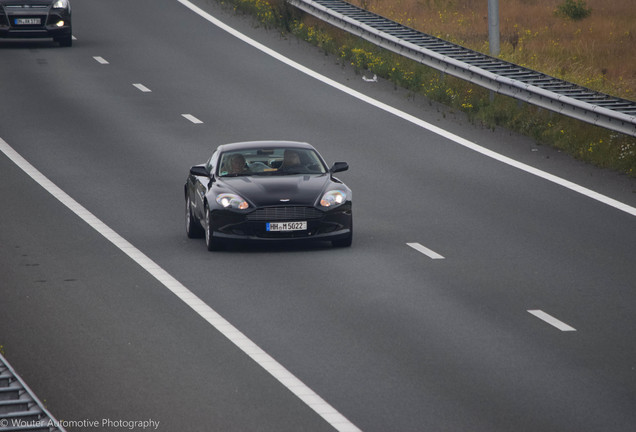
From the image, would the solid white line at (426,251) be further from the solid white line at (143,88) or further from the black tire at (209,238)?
the solid white line at (143,88)

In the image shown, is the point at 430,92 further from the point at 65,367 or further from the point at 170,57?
the point at 65,367

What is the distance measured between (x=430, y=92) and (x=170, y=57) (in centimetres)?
850

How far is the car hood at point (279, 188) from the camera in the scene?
55.0ft

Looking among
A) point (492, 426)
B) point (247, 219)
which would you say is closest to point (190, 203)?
point (247, 219)

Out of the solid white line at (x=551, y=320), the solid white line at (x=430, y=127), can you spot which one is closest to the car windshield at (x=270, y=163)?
the solid white line at (x=430, y=127)

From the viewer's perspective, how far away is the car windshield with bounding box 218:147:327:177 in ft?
58.4

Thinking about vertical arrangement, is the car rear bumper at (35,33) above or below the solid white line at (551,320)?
below

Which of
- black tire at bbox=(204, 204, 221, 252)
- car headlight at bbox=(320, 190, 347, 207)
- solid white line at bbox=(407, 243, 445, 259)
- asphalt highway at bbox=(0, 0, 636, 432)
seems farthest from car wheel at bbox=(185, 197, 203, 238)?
solid white line at bbox=(407, 243, 445, 259)

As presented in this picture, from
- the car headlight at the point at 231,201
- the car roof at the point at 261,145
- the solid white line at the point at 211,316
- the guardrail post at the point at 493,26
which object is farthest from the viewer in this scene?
the guardrail post at the point at 493,26

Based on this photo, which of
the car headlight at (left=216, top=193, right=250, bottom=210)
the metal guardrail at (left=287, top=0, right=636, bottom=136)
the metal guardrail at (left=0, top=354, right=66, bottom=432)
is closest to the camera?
the metal guardrail at (left=0, top=354, right=66, bottom=432)

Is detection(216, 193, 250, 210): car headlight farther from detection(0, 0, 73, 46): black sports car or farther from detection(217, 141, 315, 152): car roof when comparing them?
detection(0, 0, 73, 46): black sports car

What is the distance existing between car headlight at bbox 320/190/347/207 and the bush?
20.8 meters

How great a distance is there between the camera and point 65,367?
1126 centimetres

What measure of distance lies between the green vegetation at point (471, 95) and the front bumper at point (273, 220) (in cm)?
723
